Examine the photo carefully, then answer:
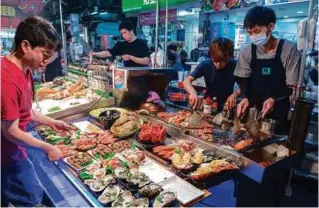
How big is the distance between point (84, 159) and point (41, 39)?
0.90 metres

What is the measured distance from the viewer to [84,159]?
6.09 ft

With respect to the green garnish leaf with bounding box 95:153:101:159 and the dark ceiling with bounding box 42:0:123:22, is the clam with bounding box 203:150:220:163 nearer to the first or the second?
the green garnish leaf with bounding box 95:153:101:159

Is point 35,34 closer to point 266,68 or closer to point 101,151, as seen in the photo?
point 101,151

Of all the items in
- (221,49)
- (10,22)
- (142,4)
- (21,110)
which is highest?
(10,22)

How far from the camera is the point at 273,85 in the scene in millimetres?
2576

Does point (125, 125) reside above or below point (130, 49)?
below

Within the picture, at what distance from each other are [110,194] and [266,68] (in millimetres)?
1981

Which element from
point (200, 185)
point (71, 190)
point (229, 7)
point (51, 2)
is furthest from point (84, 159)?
point (51, 2)

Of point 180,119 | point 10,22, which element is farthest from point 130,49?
point 10,22

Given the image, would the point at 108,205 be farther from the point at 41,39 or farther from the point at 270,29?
the point at 270,29

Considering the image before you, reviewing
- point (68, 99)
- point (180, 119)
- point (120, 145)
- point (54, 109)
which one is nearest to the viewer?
point (120, 145)

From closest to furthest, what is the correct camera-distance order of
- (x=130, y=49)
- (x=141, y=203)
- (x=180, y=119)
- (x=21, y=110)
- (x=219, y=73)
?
(x=141, y=203)
(x=21, y=110)
(x=180, y=119)
(x=219, y=73)
(x=130, y=49)

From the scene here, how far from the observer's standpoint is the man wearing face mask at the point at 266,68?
2.31 m

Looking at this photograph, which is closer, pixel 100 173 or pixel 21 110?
pixel 21 110
